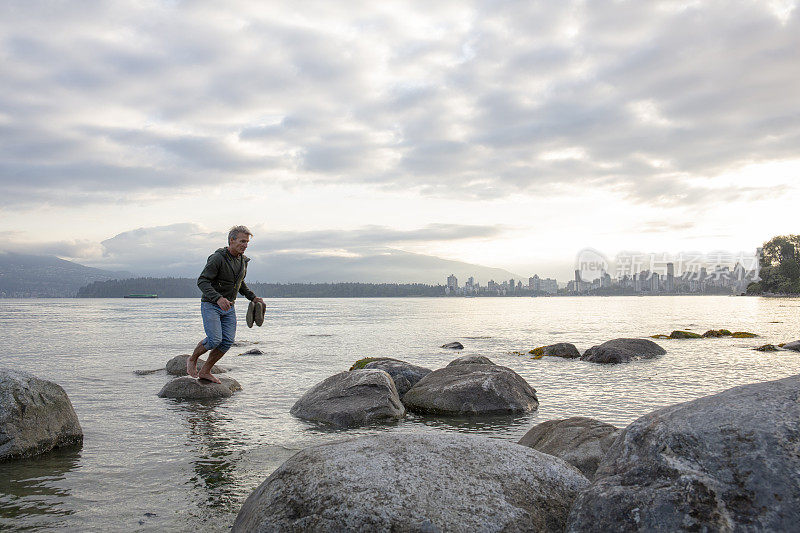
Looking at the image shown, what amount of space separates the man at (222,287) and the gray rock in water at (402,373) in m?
4.05

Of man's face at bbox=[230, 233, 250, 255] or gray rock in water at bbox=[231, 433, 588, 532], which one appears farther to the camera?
man's face at bbox=[230, 233, 250, 255]

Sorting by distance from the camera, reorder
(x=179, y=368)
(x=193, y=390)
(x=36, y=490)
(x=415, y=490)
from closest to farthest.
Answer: (x=415, y=490) → (x=36, y=490) → (x=193, y=390) → (x=179, y=368)

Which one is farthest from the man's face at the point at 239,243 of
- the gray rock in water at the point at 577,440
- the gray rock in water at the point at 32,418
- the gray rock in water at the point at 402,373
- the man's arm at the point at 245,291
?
the gray rock in water at the point at 577,440

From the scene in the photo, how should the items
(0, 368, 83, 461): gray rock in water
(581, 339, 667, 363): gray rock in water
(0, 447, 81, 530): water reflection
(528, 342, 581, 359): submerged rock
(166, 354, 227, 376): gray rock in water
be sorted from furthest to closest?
(528, 342, 581, 359): submerged rock < (581, 339, 667, 363): gray rock in water < (166, 354, 227, 376): gray rock in water < (0, 368, 83, 461): gray rock in water < (0, 447, 81, 530): water reflection

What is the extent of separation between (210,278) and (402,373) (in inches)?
209

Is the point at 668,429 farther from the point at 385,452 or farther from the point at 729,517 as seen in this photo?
the point at 385,452

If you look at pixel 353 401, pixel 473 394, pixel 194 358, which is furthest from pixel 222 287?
pixel 473 394

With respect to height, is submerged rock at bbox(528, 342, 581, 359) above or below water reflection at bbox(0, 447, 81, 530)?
below

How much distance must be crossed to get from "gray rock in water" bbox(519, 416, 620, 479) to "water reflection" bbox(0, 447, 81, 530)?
5652 mm

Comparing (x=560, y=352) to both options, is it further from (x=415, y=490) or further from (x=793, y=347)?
(x=415, y=490)

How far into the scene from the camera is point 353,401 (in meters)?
10.5

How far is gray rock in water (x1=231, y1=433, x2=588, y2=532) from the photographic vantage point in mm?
4094

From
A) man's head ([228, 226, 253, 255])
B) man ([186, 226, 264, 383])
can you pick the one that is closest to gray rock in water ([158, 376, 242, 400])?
man ([186, 226, 264, 383])

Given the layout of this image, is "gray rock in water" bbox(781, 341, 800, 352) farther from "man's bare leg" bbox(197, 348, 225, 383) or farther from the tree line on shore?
the tree line on shore
